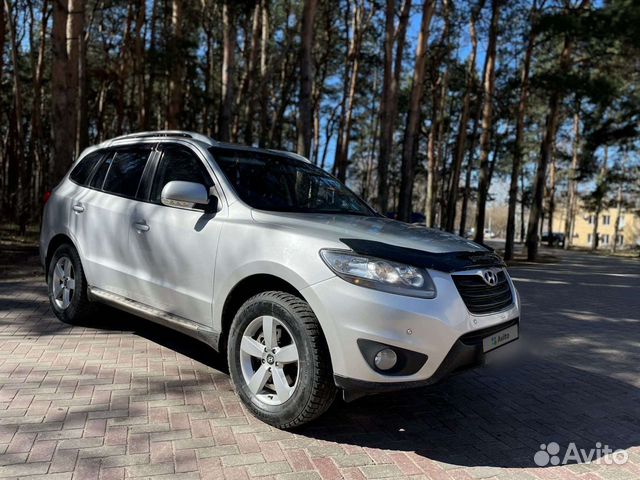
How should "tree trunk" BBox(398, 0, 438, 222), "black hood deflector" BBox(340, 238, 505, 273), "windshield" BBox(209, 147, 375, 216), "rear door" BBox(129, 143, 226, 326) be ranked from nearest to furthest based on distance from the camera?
"black hood deflector" BBox(340, 238, 505, 273)
"rear door" BBox(129, 143, 226, 326)
"windshield" BBox(209, 147, 375, 216)
"tree trunk" BBox(398, 0, 438, 222)

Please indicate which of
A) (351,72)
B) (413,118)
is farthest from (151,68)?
(351,72)

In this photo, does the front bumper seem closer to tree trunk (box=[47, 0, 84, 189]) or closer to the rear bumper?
the rear bumper

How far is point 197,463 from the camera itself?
2840 millimetres

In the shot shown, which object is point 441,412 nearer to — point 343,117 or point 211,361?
point 211,361

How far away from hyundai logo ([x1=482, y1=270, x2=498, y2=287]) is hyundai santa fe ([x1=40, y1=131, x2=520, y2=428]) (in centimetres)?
2

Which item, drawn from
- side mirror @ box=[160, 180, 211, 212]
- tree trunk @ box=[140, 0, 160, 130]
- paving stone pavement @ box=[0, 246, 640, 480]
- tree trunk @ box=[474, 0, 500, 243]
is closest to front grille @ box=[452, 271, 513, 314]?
paving stone pavement @ box=[0, 246, 640, 480]

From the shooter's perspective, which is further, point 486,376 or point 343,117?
point 343,117

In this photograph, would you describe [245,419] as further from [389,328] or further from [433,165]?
[433,165]

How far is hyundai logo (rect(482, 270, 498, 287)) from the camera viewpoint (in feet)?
10.8

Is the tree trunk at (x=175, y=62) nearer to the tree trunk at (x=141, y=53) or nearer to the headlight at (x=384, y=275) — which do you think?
the tree trunk at (x=141, y=53)

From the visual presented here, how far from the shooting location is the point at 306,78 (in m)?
11.3

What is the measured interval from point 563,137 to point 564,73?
762 inches

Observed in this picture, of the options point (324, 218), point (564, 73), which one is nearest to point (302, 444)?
point (324, 218)

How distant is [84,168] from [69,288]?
4.25 feet
